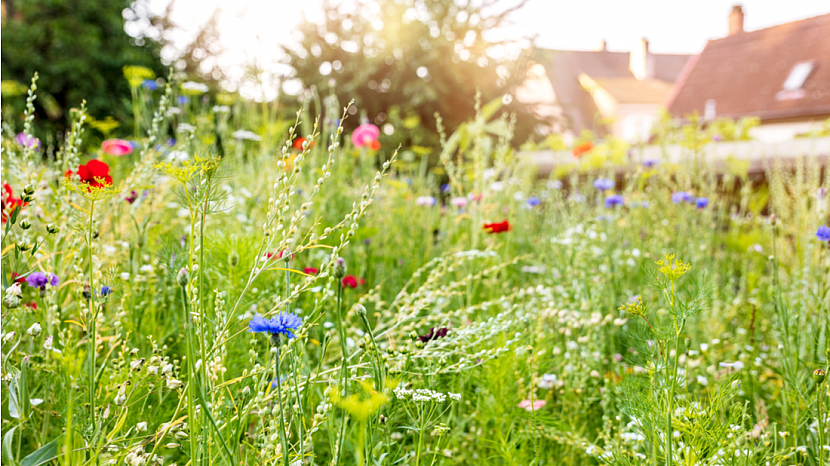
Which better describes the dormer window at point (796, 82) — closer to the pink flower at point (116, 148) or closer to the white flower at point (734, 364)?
the white flower at point (734, 364)

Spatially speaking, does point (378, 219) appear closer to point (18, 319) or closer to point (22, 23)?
point (18, 319)

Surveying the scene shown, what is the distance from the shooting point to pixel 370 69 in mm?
12398

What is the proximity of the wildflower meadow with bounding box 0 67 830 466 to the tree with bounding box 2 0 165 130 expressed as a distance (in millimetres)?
10389

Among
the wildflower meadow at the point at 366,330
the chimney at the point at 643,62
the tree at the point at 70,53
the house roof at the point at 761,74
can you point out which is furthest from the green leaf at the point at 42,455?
the chimney at the point at 643,62

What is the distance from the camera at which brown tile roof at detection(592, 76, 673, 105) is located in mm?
29922

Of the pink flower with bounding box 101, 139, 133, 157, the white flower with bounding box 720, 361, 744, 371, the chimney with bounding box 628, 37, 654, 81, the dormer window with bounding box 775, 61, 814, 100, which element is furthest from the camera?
the chimney with bounding box 628, 37, 654, 81

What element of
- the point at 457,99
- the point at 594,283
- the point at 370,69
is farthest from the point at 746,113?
the point at 594,283

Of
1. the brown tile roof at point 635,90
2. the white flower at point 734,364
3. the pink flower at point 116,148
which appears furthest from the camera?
the brown tile roof at point 635,90

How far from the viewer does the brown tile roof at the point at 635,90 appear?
98.2ft

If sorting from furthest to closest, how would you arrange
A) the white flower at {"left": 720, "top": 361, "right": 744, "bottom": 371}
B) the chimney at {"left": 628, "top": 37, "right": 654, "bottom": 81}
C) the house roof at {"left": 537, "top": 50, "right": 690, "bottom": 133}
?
the chimney at {"left": 628, "top": 37, "right": 654, "bottom": 81} → the house roof at {"left": 537, "top": 50, "right": 690, "bottom": 133} → the white flower at {"left": 720, "top": 361, "right": 744, "bottom": 371}

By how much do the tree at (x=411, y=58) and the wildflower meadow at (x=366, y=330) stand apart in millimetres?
9243

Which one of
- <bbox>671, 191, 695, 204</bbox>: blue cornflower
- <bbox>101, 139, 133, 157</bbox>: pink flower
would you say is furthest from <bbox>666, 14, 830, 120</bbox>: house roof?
<bbox>101, 139, 133, 157</bbox>: pink flower

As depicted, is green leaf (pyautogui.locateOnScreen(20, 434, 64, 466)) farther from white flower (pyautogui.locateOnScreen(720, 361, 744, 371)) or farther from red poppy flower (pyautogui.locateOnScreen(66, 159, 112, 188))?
white flower (pyautogui.locateOnScreen(720, 361, 744, 371))

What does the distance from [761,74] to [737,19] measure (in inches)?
170
